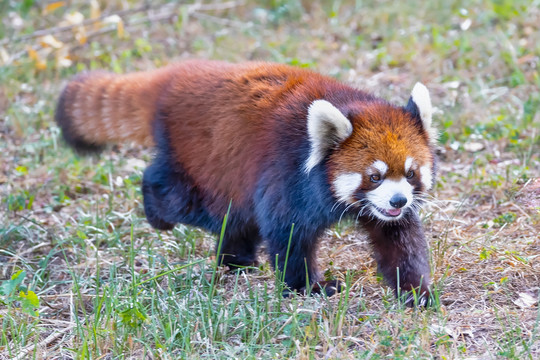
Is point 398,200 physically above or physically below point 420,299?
above

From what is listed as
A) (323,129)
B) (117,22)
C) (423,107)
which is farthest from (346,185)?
(117,22)

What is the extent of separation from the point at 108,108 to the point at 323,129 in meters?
1.67

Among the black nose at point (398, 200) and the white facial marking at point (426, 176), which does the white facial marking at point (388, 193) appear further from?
the white facial marking at point (426, 176)

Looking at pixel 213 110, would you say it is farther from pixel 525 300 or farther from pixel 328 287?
pixel 525 300

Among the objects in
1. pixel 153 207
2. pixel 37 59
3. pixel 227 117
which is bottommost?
pixel 153 207

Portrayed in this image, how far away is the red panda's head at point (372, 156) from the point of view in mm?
3490

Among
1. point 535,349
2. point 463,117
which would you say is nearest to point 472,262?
point 535,349

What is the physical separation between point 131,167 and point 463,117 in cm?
262

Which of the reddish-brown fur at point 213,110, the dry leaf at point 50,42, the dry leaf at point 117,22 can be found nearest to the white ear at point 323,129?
the reddish-brown fur at point 213,110

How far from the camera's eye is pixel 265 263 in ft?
14.1

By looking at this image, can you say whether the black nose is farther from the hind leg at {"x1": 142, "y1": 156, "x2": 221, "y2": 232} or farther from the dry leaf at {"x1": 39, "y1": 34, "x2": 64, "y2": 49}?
the dry leaf at {"x1": 39, "y1": 34, "x2": 64, "y2": 49}

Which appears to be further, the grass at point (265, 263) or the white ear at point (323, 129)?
the white ear at point (323, 129)

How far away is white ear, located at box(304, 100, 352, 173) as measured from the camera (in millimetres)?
3454

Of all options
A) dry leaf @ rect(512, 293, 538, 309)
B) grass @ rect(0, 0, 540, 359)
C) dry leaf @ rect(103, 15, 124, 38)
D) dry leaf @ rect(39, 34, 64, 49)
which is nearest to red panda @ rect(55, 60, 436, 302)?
grass @ rect(0, 0, 540, 359)
